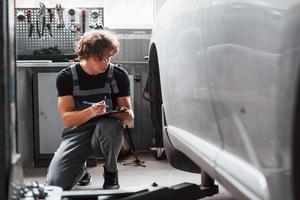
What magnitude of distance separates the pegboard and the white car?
240 centimetres

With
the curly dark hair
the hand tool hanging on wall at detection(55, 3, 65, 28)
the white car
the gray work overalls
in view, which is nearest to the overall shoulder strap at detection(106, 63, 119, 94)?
the gray work overalls

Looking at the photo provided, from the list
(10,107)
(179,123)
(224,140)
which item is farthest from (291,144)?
(179,123)

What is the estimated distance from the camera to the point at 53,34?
4219 millimetres

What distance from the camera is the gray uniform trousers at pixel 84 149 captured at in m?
2.43

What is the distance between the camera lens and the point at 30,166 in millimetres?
3697

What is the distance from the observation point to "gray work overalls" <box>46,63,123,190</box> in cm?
244

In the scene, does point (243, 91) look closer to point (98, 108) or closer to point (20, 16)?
point (98, 108)

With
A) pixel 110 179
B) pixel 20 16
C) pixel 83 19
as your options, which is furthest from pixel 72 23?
pixel 110 179

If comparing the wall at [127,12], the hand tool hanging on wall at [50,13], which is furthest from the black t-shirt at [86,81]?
the wall at [127,12]

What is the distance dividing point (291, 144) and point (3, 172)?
1.79 feet

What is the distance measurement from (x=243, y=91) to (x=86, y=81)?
159 centimetres

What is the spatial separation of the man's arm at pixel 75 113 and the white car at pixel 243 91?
75 cm

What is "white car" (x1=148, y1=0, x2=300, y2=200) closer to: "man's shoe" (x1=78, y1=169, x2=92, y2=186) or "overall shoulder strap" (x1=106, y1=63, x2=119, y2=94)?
"overall shoulder strap" (x1=106, y1=63, x2=119, y2=94)

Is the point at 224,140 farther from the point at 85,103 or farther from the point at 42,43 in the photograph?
the point at 42,43
